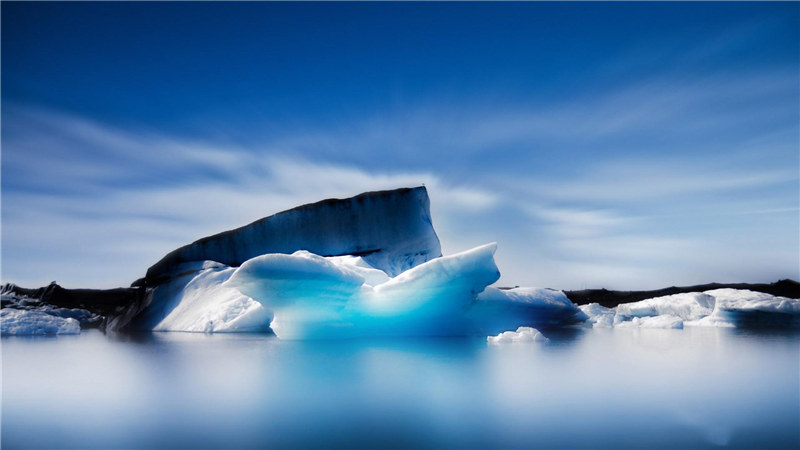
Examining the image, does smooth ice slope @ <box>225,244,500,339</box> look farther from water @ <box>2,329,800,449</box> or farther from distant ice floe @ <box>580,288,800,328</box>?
distant ice floe @ <box>580,288,800,328</box>

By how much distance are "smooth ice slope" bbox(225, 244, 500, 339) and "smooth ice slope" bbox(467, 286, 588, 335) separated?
0.53 metres

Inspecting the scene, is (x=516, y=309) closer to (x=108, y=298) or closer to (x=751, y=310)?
(x=751, y=310)

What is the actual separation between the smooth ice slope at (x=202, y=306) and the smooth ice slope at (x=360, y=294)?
6.68 feet

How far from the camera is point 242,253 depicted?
11977mm

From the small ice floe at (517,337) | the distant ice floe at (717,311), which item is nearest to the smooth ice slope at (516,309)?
the small ice floe at (517,337)

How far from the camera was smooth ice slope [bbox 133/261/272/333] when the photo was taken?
10.3 metres

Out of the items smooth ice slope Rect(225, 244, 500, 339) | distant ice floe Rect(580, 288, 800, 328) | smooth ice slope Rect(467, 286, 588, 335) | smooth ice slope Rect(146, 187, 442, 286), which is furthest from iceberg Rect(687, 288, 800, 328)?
smooth ice slope Rect(225, 244, 500, 339)

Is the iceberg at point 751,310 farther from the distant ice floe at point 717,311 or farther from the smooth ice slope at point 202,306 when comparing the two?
the smooth ice slope at point 202,306

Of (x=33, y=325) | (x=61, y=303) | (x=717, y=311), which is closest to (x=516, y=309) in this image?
(x=717, y=311)

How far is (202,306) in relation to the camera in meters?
11.1

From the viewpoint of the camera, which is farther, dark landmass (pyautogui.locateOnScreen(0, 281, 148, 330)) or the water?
dark landmass (pyautogui.locateOnScreen(0, 281, 148, 330))

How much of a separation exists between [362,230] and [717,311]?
816cm

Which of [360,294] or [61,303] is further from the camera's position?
[61,303]

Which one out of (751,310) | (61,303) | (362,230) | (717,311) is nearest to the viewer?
(751,310)
